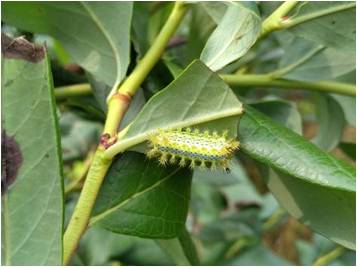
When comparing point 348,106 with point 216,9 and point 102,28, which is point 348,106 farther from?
point 102,28

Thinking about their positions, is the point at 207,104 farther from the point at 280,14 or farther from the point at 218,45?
the point at 280,14

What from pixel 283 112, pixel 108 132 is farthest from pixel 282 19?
pixel 108 132

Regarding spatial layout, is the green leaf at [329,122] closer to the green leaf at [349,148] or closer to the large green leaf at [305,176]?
the green leaf at [349,148]

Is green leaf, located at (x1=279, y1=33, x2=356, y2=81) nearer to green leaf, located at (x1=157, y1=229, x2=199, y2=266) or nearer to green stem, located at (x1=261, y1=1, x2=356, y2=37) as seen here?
green stem, located at (x1=261, y1=1, x2=356, y2=37)

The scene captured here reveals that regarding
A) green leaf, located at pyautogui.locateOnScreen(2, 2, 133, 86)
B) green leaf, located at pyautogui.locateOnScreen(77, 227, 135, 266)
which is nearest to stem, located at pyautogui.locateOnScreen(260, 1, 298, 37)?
green leaf, located at pyautogui.locateOnScreen(2, 2, 133, 86)

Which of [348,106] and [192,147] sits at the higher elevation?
[192,147]

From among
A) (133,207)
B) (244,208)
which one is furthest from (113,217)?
(244,208)
